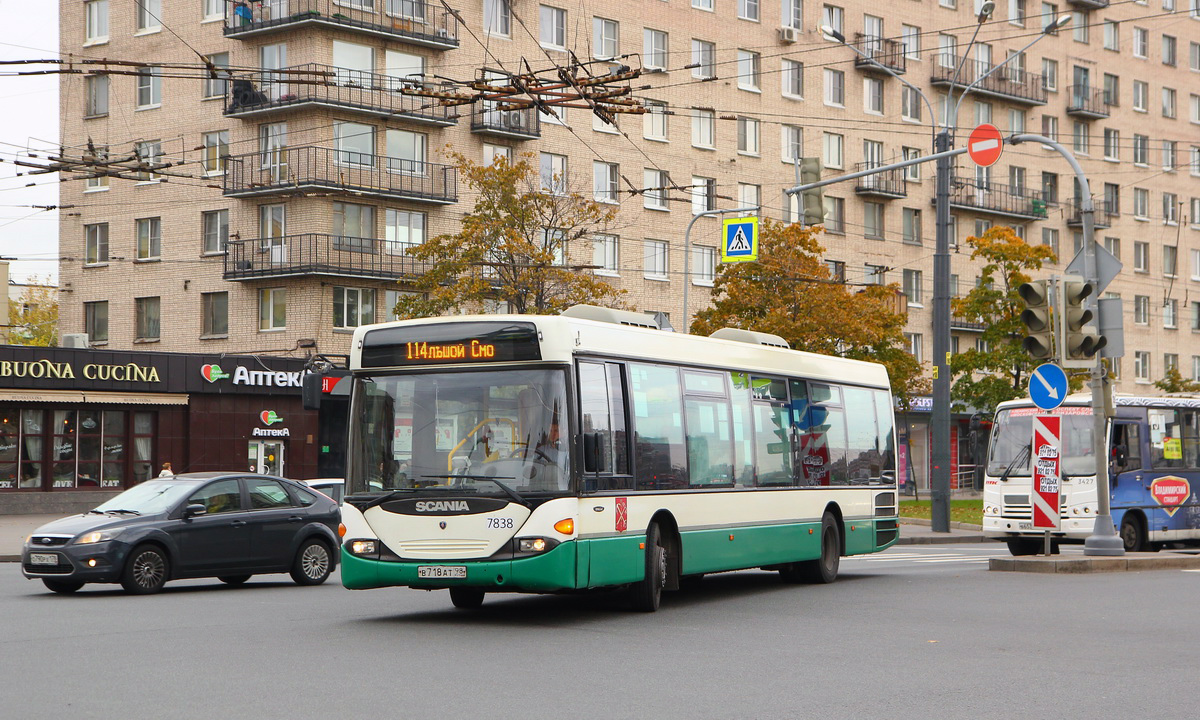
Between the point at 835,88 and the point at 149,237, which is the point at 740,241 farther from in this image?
the point at 835,88

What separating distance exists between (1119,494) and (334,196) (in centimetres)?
2813

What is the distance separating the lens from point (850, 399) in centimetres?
2016

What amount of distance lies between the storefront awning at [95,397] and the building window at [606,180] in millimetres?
16661

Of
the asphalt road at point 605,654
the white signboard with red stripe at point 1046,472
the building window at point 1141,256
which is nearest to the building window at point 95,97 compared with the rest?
the asphalt road at point 605,654

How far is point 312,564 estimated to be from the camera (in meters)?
19.2

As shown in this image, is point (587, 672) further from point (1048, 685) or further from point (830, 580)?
point (830, 580)

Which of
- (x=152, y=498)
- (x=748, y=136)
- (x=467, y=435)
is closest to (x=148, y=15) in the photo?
(x=748, y=136)

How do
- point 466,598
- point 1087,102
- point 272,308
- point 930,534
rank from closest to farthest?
point 466,598, point 930,534, point 272,308, point 1087,102

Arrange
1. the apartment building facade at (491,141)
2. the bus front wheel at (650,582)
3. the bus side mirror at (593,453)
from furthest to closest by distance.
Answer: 1. the apartment building facade at (491,141)
2. the bus front wheel at (650,582)
3. the bus side mirror at (593,453)

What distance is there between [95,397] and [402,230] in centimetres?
1145

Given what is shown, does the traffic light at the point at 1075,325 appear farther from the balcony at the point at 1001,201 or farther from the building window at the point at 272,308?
the balcony at the point at 1001,201

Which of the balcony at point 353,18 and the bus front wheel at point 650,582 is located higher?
the balcony at point 353,18

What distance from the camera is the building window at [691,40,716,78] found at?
188 ft

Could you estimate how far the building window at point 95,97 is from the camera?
52250mm
